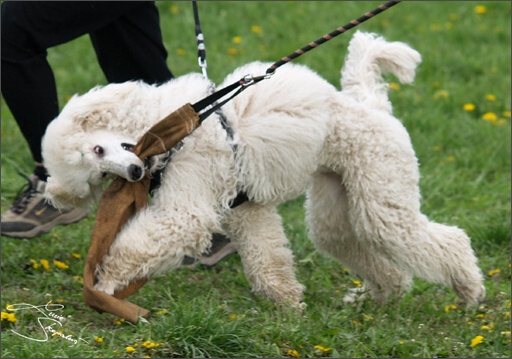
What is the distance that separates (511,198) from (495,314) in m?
1.89

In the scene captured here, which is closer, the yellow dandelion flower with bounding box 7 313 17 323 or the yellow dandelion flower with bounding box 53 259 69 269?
the yellow dandelion flower with bounding box 7 313 17 323

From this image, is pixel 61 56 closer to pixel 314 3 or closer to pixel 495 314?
pixel 314 3

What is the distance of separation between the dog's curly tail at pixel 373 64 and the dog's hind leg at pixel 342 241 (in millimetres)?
512

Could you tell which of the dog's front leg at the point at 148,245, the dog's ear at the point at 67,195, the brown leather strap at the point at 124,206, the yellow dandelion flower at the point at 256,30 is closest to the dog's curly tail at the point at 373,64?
the brown leather strap at the point at 124,206

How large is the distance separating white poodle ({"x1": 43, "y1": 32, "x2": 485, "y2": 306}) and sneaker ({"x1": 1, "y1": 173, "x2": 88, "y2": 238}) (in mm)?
869

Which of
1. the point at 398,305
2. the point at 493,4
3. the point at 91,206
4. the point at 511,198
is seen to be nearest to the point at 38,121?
the point at 91,206

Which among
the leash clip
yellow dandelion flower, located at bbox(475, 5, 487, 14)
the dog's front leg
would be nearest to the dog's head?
the dog's front leg

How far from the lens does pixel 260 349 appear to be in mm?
3756

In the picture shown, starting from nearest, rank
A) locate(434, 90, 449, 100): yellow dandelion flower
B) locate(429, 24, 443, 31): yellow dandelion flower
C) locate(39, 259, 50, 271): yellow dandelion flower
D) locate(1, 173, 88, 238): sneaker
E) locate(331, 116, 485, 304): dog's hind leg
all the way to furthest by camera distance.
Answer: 1. locate(331, 116, 485, 304): dog's hind leg
2. locate(39, 259, 50, 271): yellow dandelion flower
3. locate(1, 173, 88, 238): sneaker
4. locate(434, 90, 449, 100): yellow dandelion flower
5. locate(429, 24, 443, 31): yellow dandelion flower

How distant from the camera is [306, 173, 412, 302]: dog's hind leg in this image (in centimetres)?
455

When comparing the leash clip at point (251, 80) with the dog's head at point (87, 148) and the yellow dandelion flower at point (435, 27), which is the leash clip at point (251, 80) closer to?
the dog's head at point (87, 148)

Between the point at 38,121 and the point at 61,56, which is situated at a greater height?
the point at 38,121

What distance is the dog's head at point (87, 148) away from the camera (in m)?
3.93

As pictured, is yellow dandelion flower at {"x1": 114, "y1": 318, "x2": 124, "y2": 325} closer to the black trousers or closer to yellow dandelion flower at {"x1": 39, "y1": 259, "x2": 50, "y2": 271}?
yellow dandelion flower at {"x1": 39, "y1": 259, "x2": 50, "y2": 271}
